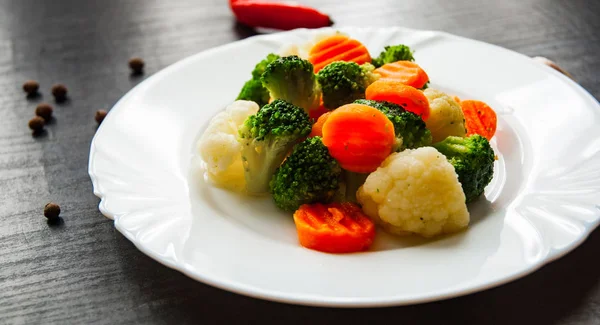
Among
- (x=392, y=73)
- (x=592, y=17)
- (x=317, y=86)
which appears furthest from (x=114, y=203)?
(x=592, y=17)

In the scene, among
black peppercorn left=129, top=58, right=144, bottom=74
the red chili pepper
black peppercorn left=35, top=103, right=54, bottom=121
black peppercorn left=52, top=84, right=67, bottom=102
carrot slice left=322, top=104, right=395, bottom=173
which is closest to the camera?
carrot slice left=322, top=104, right=395, bottom=173

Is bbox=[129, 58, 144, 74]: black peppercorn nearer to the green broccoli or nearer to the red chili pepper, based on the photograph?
the red chili pepper

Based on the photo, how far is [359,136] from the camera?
2504 mm

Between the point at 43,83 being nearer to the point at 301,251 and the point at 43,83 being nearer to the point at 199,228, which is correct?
the point at 199,228

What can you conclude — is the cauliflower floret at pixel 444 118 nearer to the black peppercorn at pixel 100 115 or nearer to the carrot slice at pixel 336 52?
the carrot slice at pixel 336 52

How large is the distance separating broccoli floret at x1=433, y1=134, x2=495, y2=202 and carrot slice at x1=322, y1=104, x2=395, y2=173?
0.87 ft

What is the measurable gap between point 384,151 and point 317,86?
0.59 meters

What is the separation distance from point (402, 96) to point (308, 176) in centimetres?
52

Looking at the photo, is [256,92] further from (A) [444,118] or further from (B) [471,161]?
(B) [471,161]

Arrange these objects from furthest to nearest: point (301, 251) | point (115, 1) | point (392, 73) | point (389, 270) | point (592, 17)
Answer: point (115, 1) → point (592, 17) → point (392, 73) → point (301, 251) → point (389, 270)

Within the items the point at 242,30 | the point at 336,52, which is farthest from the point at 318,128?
the point at 242,30

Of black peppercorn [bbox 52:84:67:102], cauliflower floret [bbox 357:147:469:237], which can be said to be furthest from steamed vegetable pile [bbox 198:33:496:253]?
black peppercorn [bbox 52:84:67:102]

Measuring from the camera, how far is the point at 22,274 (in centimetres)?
255

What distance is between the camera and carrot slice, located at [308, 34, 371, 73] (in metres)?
3.16
